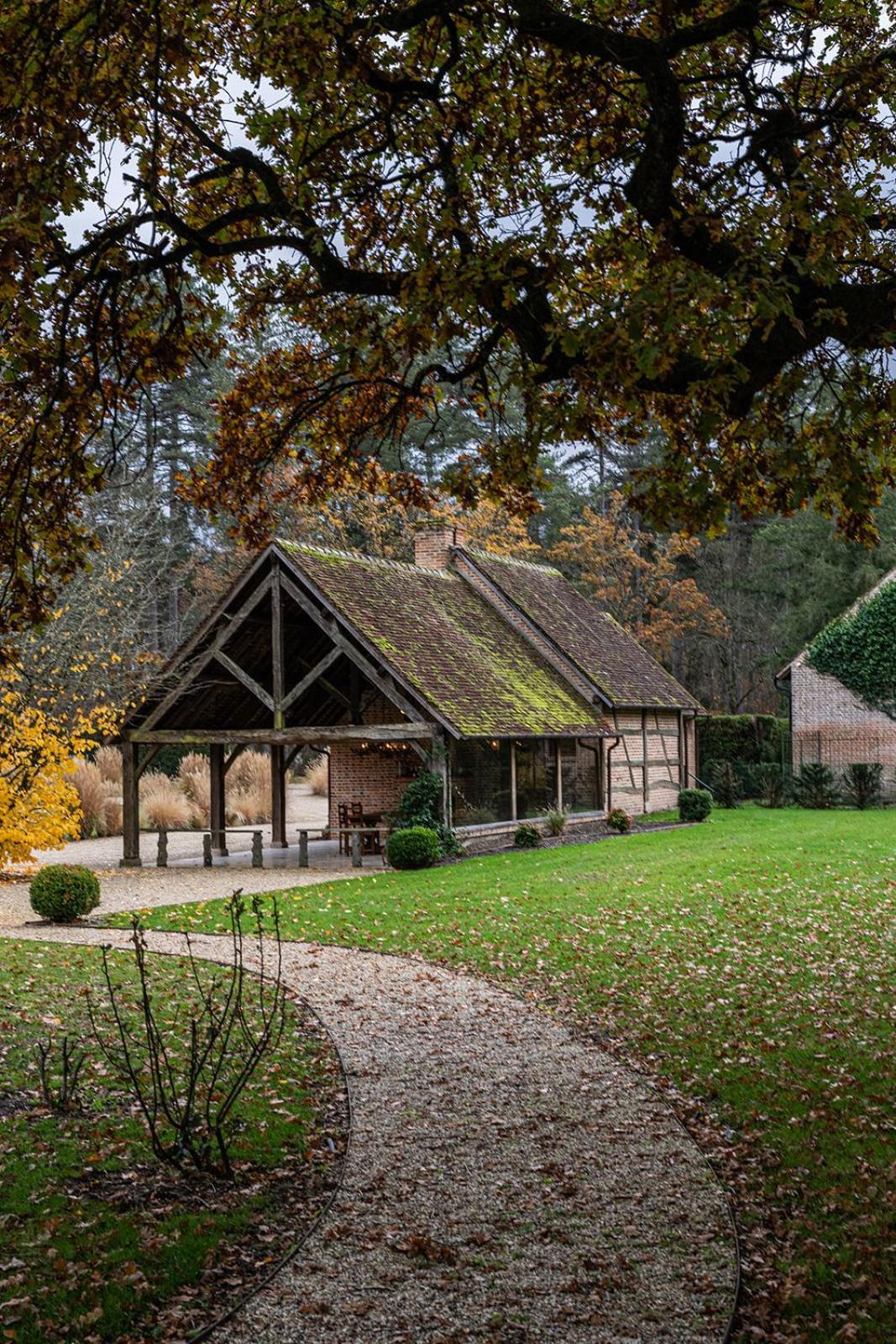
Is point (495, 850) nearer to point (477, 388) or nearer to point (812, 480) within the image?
point (477, 388)

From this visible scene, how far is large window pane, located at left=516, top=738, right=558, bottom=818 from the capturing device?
25.5 meters

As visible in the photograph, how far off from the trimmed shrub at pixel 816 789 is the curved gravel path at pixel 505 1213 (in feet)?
86.9

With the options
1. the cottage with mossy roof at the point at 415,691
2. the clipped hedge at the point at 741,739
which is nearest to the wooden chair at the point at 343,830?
the cottage with mossy roof at the point at 415,691

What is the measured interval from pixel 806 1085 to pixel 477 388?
17.9 ft

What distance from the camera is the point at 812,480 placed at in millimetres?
6945

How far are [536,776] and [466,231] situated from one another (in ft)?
60.0

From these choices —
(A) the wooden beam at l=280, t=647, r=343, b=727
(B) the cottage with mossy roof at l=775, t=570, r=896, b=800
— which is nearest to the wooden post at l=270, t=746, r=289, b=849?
(A) the wooden beam at l=280, t=647, r=343, b=727

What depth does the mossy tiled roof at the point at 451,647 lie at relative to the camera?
22281 mm

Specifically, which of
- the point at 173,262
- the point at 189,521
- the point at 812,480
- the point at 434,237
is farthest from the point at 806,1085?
the point at 189,521

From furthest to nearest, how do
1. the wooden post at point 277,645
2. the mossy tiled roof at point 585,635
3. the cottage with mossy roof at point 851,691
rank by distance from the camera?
1. the cottage with mossy roof at point 851,691
2. the mossy tiled roof at point 585,635
3. the wooden post at point 277,645

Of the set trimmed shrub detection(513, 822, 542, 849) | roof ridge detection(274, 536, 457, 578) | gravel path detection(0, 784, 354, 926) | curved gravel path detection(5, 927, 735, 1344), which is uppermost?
roof ridge detection(274, 536, 457, 578)

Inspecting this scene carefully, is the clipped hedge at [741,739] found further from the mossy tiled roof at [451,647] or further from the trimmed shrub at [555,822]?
the trimmed shrub at [555,822]

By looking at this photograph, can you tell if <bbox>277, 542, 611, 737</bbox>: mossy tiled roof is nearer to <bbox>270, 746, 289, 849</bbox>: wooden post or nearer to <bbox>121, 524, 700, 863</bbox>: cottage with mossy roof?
<bbox>121, 524, 700, 863</bbox>: cottage with mossy roof

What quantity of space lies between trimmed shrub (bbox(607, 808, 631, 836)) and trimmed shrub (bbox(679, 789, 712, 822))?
9.05 feet
